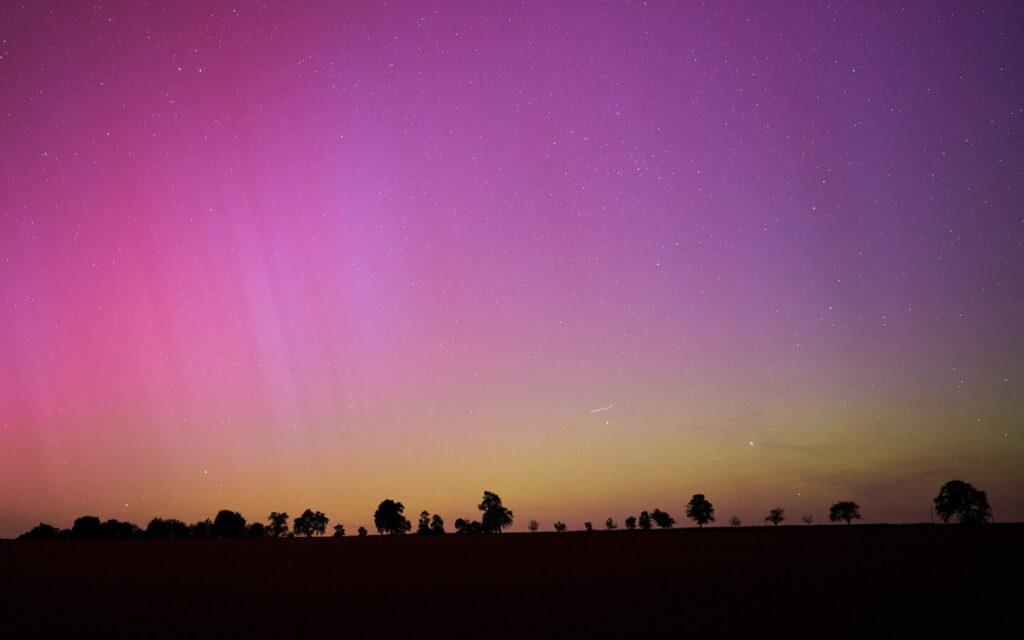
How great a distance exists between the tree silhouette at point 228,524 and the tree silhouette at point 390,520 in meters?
42.1

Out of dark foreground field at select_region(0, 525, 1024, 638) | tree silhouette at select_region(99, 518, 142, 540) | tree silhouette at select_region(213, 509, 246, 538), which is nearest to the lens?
dark foreground field at select_region(0, 525, 1024, 638)

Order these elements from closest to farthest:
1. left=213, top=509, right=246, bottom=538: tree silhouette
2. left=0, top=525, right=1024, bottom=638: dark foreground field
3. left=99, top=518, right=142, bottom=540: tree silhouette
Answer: left=0, top=525, right=1024, bottom=638: dark foreground field → left=99, top=518, right=142, bottom=540: tree silhouette → left=213, top=509, right=246, bottom=538: tree silhouette

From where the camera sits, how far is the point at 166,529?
167875mm

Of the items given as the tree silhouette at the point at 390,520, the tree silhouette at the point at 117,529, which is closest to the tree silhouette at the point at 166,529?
the tree silhouette at the point at 117,529

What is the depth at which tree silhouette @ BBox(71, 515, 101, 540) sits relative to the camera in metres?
153

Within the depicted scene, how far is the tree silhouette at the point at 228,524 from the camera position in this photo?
18525 centimetres

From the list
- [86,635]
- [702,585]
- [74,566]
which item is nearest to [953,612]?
[702,585]

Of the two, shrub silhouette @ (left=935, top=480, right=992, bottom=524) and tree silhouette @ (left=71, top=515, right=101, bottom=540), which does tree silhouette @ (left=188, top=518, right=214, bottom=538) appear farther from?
shrub silhouette @ (left=935, top=480, right=992, bottom=524)

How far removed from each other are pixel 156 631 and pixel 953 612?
24354 millimetres

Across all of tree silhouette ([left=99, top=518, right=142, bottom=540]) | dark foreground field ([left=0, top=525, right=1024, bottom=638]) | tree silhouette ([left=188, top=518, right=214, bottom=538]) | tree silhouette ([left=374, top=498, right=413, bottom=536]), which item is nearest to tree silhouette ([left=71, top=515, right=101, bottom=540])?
tree silhouette ([left=99, top=518, right=142, bottom=540])

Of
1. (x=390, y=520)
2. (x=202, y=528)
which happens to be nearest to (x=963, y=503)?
(x=390, y=520)

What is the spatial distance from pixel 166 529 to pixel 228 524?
21.0 metres

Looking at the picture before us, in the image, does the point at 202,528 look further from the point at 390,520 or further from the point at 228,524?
the point at 390,520

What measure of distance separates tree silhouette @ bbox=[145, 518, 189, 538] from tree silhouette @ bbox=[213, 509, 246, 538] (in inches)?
338
